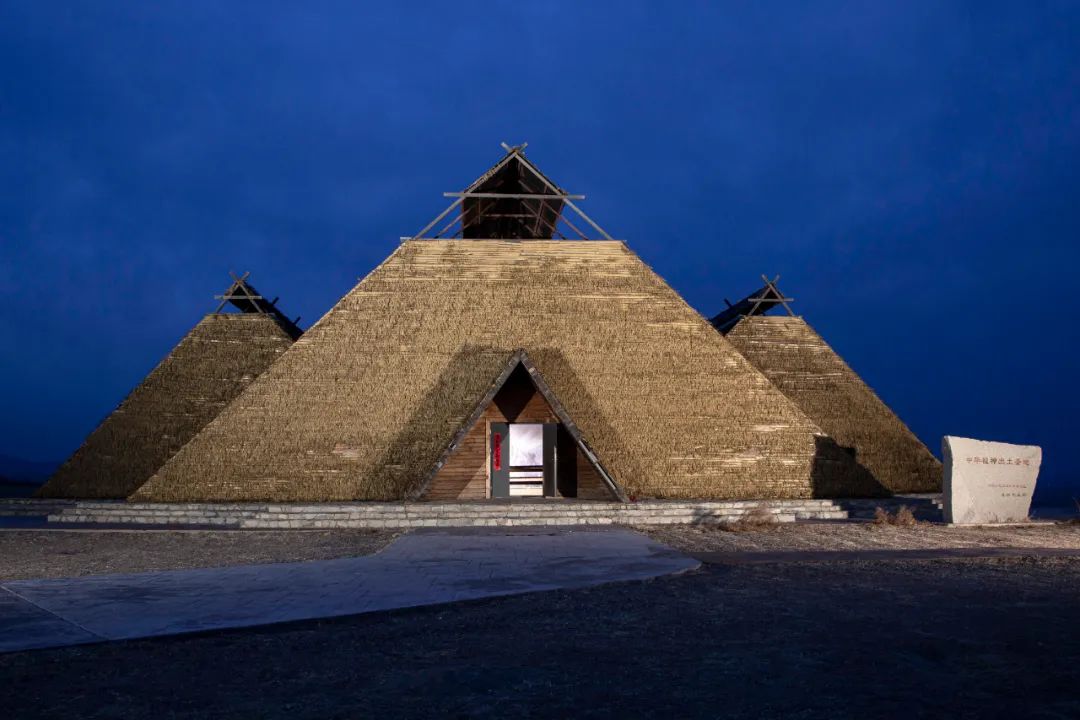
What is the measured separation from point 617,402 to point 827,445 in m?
4.62

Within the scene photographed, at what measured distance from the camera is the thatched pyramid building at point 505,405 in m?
17.3

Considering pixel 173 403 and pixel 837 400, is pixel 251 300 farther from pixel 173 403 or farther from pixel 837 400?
pixel 837 400

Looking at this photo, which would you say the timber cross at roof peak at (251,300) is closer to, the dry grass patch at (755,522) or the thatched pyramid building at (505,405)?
the thatched pyramid building at (505,405)

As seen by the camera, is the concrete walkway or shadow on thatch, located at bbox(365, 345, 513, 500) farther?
shadow on thatch, located at bbox(365, 345, 513, 500)

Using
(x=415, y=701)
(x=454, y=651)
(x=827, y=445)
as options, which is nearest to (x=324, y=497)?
(x=827, y=445)

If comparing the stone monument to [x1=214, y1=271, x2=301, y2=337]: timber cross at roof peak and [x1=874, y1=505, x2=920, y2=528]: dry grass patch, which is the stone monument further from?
[x1=214, y1=271, x2=301, y2=337]: timber cross at roof peak

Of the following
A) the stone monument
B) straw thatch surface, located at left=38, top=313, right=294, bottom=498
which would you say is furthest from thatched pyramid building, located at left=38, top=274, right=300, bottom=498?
the stone monument

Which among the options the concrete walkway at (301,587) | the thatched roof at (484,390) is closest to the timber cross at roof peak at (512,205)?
the thatched roof at (484,390)

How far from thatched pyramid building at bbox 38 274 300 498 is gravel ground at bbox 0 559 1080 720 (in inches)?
627

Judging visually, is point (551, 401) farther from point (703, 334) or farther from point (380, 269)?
point (380, 269)

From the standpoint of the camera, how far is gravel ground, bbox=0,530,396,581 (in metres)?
9.90

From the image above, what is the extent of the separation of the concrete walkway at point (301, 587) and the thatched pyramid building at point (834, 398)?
12421mm

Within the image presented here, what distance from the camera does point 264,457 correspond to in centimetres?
1742

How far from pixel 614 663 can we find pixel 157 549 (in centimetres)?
864
